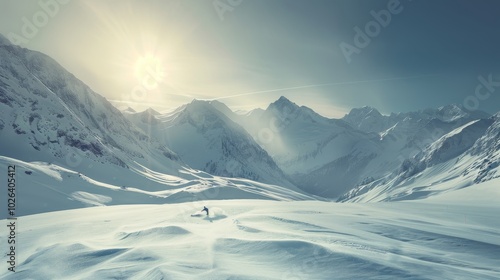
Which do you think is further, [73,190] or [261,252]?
[73,190]

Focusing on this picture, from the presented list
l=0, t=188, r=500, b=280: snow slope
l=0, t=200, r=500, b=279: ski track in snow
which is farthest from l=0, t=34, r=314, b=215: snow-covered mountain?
l=0, t=188, r=500, b=280: snow slope

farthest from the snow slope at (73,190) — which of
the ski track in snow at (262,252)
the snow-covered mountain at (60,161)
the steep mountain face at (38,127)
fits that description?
the ski track in snow at (262,252)

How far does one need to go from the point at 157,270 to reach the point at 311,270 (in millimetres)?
3906

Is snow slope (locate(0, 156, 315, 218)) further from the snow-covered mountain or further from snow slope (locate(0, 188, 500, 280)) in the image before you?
snow slope (locate(0, 188, 500, 280))

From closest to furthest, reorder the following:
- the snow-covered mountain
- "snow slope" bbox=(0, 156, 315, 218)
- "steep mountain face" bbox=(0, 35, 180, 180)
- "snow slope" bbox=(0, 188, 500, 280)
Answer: "snow slope" bbox=(0, 188, 500, 280) < "snow slope" bbox=(0, 156, 315, 218) < the snow-covered mountain < "steep mountain face" bbox=(0, 35, 180, 180)

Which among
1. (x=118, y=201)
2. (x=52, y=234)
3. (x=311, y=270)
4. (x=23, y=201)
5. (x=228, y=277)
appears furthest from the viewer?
(x=118, y=201)

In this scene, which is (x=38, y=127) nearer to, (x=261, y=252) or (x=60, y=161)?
(x=60, y=161)

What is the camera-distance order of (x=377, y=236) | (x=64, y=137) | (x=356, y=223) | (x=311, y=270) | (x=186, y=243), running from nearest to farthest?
(x=311, y=270), (x=186, y=243), (x=377, y=236), (x=356, y=223), (x=64, y=137)

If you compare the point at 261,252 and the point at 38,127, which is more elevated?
the point at 38,127

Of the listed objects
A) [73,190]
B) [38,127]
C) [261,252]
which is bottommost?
[261,252]

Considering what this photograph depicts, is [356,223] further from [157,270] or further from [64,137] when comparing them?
[64,137]

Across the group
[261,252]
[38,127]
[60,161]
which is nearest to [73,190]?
[60,161]

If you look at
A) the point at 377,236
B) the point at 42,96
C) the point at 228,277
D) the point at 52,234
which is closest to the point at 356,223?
the point at 377,236

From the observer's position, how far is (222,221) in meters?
17.6
